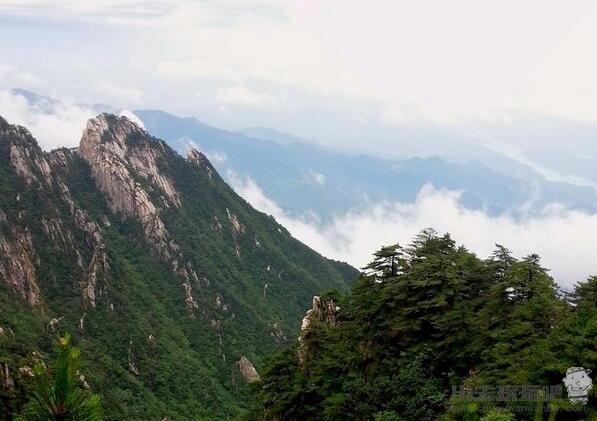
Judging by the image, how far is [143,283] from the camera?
160m

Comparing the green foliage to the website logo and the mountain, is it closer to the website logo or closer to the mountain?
the website logo

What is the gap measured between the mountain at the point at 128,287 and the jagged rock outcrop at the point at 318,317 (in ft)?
134

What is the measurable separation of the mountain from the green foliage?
66728 mm

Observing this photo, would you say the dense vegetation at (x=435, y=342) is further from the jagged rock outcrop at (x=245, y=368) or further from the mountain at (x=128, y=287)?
the jagged rock outcrop at (x=245, y=368)

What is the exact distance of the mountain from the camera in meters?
116

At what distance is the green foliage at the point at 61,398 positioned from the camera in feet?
28.9

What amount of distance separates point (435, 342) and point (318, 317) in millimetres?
15943

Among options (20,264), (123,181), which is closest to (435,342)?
(20,264)

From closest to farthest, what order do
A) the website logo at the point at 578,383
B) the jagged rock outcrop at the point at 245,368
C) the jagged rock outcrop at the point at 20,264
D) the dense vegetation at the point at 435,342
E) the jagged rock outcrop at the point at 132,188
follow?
the website logo at the point at 578,383, the dense vegetation at the point at 435,342, the jagged rock outcrop at the point at 20,264, the jagged rock outcrop at the point at 245,368, the jagged rock outcrop at the point at 132,188

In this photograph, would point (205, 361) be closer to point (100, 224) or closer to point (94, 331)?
point (94, 331)

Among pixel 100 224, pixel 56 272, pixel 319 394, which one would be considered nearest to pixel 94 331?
pixel 56 272

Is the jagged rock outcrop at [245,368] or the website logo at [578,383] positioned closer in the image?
the website logo at [578,383]

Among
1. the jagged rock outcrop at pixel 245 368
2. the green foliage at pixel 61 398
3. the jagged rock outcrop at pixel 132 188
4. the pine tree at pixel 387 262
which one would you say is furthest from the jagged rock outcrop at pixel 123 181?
the green foliage at pixel 61 398

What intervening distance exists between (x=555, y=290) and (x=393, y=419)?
12.9 m
